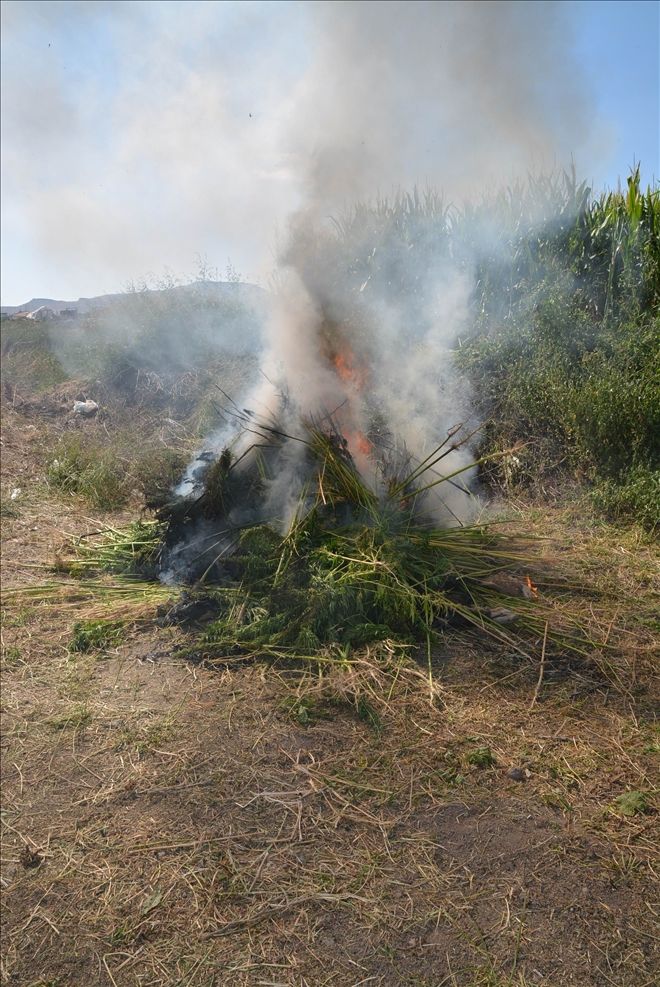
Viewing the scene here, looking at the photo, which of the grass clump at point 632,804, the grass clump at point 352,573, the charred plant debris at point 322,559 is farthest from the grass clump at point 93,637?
the grass clump at point 632,804

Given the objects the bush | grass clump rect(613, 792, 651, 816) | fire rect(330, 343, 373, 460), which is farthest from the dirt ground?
fire rect(330, 343, 373, 460)

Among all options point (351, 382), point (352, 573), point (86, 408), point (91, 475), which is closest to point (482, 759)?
point (352, 573)

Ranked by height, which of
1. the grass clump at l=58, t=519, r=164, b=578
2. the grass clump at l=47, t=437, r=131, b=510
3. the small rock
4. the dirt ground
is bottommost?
the dirt ground

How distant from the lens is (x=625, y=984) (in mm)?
2109

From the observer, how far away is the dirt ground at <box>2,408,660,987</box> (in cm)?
232

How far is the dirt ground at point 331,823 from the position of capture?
2320mm

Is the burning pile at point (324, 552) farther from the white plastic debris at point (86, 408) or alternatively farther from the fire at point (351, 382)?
the white plastic debris at point (86, 408)

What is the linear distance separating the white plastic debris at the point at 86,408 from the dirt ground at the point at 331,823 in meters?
7.72

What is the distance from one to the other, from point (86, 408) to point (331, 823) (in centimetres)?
975

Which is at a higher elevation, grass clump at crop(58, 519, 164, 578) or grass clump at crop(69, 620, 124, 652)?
grass clump at crop(58, 519, 164, 578)

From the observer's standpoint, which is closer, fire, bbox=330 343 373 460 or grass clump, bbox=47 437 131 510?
fire, bbox=330 343 373 460

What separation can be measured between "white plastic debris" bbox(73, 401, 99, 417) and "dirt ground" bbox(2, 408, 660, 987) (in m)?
7.72

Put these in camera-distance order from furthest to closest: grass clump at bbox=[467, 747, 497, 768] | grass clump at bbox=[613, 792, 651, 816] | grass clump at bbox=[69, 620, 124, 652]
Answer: grass clump at bbox=[69, 620, 124, 652] < grass clump at bbox=[467, 747, 497, 768] < grass clump at bbox=[613, 792, 651, 816]

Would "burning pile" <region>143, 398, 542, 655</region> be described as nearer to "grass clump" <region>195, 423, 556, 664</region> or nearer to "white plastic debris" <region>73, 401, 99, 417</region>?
"grass clump" <region>195, 423, 556, 664</region>
